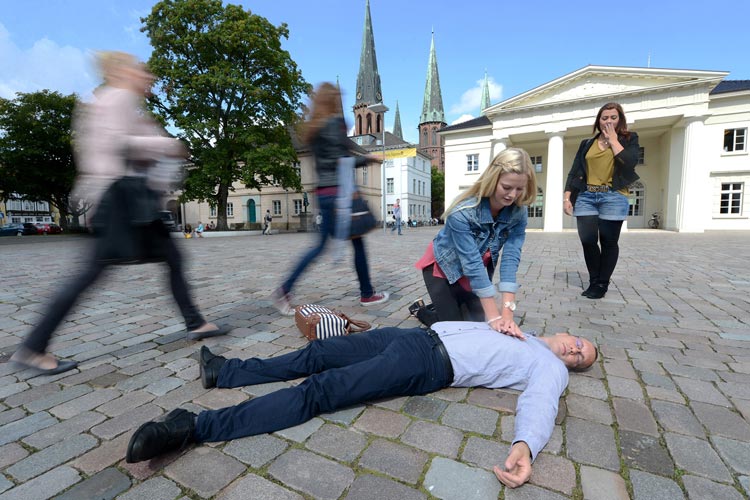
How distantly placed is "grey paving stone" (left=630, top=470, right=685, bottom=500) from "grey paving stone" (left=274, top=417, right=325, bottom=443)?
1296 mm

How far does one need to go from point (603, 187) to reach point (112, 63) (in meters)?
4.85

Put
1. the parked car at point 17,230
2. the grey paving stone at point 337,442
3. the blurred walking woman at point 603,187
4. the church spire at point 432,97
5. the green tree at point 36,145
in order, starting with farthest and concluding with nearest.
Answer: the church spire at point 432,97, the parked car at point 17,230, the green tree at point 36,145, the blurred walking woman at point 603,187, the grey paving stone at point 337,442

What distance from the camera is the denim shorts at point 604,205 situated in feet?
14.8

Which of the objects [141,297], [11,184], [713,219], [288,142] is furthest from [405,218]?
[141,297]

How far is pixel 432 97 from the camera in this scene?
7844 cm

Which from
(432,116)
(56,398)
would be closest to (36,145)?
(56,398)

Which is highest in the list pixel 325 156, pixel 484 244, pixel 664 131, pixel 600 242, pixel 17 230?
pixel 664 131

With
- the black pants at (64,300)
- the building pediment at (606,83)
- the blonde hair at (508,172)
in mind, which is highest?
the building pediment at (606,83)

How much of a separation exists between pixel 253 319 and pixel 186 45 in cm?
2636

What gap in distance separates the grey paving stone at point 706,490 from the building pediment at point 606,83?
29.3 meters

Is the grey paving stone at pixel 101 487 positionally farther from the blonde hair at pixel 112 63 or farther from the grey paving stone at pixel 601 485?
the blonde hair at pixel 112 63

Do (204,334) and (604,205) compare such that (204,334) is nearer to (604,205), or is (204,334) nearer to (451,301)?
(451,301)

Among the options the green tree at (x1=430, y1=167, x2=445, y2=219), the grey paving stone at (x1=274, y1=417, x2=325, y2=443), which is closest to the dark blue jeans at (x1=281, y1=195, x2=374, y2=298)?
the grey paving stone at (x1=274, y1=417, x2=325, y2=443)

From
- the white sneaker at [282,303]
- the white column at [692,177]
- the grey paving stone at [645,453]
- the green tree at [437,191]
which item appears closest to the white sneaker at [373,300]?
the white sneaker at [282,303]
